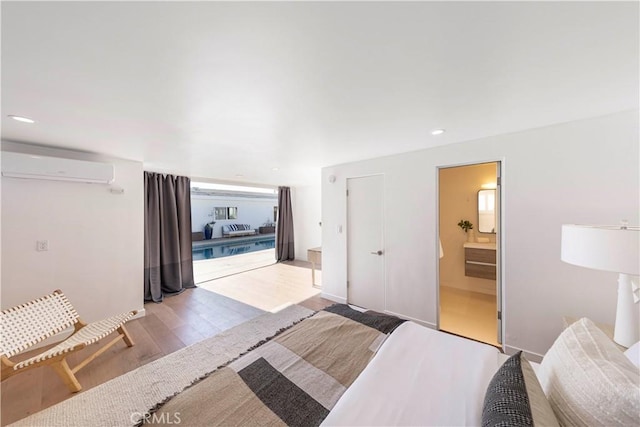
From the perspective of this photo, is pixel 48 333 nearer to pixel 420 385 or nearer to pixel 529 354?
pixel 420 385

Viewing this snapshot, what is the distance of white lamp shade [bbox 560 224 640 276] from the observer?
125cm

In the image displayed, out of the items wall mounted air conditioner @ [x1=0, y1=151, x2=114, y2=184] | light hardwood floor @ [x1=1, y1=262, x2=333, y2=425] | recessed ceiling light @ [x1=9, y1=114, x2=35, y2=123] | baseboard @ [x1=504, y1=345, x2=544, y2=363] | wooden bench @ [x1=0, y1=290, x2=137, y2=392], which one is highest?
recessed ceiling light @ [x1=9, y1=114, x2=35, y2=123]

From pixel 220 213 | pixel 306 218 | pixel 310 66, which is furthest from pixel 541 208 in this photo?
pixel 220 213

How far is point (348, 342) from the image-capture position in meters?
1.63

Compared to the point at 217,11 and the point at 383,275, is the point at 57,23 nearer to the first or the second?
the point at 217,11

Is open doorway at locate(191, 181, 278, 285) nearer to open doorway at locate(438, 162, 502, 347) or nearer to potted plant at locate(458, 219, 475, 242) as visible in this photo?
open doorway at locate(438, 162, 502, 347)

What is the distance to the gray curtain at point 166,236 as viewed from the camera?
13.2 feet

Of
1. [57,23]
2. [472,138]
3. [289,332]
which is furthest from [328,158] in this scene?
[57,23]

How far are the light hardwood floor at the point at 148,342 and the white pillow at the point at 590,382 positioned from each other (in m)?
2.95

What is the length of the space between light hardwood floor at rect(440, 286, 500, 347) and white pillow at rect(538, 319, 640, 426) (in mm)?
1868

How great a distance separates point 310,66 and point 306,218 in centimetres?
584

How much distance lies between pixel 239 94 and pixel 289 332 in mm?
1735

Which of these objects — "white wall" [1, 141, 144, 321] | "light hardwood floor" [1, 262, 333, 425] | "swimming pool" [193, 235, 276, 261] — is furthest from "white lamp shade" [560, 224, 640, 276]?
"swimming pool" [193, 235, 276, 261]

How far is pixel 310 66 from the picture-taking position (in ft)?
A: 4.07
